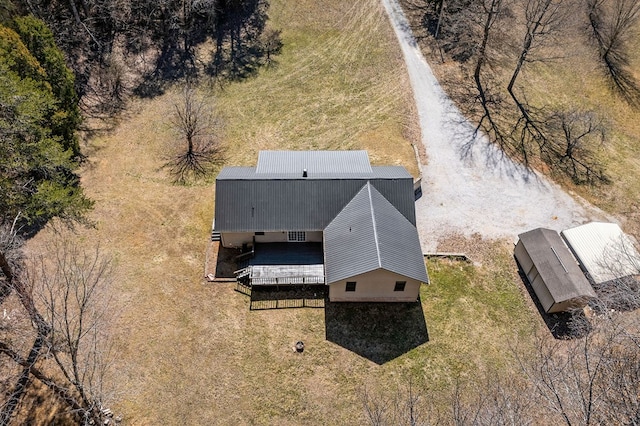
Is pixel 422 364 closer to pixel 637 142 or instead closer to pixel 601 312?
pixel 601 312

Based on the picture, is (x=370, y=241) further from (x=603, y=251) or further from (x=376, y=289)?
(x=603, y=251)

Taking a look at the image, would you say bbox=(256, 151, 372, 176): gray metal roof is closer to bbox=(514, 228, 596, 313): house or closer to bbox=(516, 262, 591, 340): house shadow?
bbox=(514, 228, 596, 313): house

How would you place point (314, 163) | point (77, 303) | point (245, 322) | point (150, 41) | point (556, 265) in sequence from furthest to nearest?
point (150, 41)
point (314, 163)
point (556, 265)
point (77, 303)
point (245, 322)

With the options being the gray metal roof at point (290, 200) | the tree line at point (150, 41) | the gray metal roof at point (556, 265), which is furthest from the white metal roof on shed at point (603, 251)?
the tree line at point (150, 41)

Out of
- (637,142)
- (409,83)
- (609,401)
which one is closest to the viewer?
(609,401)

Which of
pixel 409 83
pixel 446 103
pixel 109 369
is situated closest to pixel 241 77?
pixel 409 83

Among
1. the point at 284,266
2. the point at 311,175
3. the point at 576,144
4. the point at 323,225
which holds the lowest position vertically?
the point at 284,266

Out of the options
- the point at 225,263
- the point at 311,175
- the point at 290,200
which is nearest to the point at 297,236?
the point at 290,200
